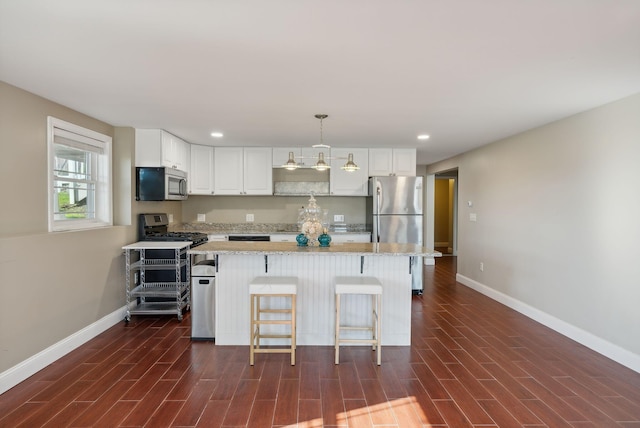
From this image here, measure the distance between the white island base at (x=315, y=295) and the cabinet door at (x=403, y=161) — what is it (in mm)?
2612

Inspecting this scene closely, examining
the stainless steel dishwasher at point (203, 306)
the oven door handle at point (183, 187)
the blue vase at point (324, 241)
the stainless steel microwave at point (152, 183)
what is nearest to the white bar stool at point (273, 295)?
the blue vase at point (324, 241)

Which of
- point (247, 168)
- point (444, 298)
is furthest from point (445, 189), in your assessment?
point (247, 168)

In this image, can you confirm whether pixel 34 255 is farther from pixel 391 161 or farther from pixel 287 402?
pixel 391 161

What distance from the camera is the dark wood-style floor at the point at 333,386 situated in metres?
2.23

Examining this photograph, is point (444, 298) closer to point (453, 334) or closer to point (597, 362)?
point (453, 334)

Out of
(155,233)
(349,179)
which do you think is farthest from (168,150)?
(349,179)

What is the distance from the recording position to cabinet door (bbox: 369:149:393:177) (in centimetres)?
572

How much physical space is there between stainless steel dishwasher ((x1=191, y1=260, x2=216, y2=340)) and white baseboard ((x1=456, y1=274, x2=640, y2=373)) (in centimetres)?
368

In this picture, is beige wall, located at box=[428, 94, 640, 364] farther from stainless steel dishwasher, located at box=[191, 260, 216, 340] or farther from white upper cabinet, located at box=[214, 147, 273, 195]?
stainless steel dishwasher, located at box=[191, 260, 216, 340]

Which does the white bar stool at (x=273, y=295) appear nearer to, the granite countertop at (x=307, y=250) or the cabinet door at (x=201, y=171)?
the granite countertop at (x=307, y=250)

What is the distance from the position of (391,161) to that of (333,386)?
3936mm

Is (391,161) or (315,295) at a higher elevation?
(391,161)

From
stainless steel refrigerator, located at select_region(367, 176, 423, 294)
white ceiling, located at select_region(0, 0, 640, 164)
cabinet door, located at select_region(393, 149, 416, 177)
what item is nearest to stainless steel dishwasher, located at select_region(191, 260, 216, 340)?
white ceiling, located at select_region(0, 0, 640, 164)

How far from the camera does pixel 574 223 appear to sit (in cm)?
358
